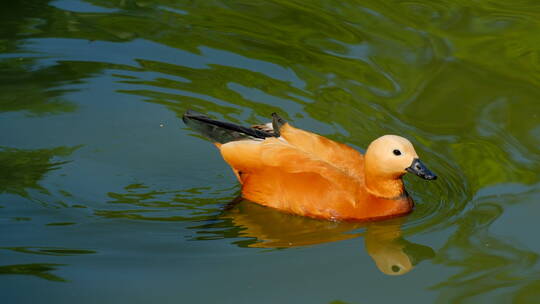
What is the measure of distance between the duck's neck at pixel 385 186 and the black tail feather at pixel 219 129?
0.99 meters

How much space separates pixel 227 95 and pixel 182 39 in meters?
1.41

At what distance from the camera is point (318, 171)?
7.25 metres

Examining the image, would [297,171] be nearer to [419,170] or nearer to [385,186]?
[385,186]

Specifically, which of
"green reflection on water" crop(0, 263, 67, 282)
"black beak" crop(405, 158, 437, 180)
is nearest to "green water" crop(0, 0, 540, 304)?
"green reflection on water" crop(0, 263, 67, 282)

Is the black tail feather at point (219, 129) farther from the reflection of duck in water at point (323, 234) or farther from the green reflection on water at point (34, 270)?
the green reflection on water at point (34, 270)

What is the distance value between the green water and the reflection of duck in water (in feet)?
0.08

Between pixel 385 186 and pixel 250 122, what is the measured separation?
83.7 inches

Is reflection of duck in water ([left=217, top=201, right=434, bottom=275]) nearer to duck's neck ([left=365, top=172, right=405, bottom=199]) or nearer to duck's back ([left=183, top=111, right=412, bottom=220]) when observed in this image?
duck's back ([left=183, top=111, right=412, bottom=220])

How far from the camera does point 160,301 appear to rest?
5715 mm

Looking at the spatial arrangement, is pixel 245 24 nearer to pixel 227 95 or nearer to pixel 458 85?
pixel 227 95

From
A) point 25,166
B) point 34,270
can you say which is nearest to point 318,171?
point 34,270

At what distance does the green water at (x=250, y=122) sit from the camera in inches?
240

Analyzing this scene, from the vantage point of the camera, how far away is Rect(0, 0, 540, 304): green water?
6098mm

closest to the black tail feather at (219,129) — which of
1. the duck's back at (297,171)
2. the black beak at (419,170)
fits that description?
the duck's back at (297,171)
